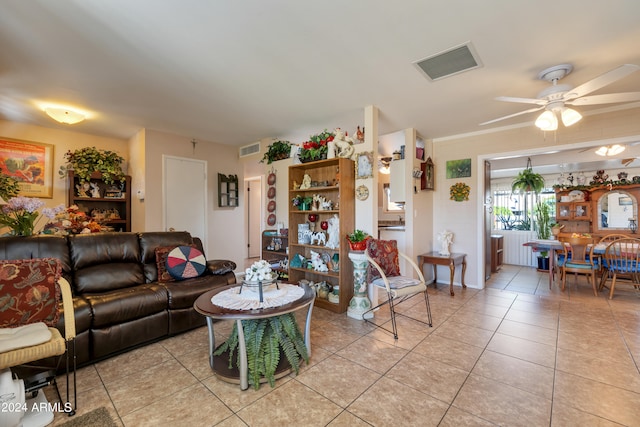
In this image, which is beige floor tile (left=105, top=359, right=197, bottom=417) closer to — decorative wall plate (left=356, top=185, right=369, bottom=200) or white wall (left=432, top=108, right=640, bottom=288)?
decorative wall plate (left=356, top=185, right=369, bottom=200)

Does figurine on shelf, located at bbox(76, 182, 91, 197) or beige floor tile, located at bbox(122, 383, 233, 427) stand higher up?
figurine on shelf, located at bbox(76, 182, 91, 197)

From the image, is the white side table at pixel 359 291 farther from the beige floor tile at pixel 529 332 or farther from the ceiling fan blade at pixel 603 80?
the ceiling fan blade at pixel 603 80

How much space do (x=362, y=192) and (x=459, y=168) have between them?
2162mm

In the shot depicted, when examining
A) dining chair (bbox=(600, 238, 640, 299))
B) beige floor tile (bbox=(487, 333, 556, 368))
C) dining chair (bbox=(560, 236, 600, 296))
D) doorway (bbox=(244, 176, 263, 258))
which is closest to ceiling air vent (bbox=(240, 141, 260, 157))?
doorway (bbox=(244, 176, 263, 258))

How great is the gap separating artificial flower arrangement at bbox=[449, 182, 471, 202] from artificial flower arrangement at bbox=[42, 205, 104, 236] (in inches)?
204

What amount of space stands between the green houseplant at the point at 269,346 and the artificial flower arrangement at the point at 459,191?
3650 mm

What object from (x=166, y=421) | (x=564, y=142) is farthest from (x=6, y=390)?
(x=564, y=142)

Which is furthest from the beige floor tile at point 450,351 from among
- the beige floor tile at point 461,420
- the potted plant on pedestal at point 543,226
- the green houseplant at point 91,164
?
the green houseplant at point 91,164

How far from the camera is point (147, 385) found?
195 centimetres

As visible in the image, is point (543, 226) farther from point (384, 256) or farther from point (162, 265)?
point (162, 265)

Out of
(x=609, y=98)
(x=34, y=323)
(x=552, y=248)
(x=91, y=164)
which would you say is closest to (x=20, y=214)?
(x=34, y=323)

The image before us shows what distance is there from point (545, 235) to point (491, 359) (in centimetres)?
487

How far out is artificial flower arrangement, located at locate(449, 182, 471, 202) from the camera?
14.8 ft

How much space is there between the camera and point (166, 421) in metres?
1.61
